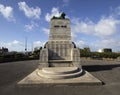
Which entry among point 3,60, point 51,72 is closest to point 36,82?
point 51,72

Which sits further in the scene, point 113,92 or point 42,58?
point 42,58

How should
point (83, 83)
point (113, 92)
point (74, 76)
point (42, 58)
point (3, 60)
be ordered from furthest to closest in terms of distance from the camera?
point (3, 60) < point (42, 58) < point (74, 76) < point (83, 83) < point (113, 92)

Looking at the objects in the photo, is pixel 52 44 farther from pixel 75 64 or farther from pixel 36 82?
pixel 36 82

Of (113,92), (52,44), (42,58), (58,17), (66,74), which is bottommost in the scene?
(113,92)

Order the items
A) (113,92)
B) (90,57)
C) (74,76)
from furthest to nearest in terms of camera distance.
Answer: (90,57), (74,76), (113,92)

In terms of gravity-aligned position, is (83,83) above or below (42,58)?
below

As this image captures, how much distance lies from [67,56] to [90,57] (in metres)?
17.9

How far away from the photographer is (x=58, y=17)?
15062 millimetres

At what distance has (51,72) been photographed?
31.3 ft

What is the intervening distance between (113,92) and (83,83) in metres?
1.80

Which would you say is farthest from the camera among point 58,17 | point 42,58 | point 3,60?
point 3,60

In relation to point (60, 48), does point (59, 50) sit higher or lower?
lower

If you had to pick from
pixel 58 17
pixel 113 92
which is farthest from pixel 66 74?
pixel 58 17

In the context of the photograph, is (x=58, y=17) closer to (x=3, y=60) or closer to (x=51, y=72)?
(x=51, y=72)
